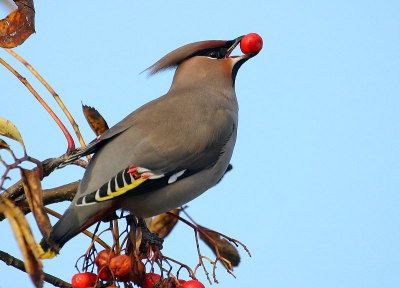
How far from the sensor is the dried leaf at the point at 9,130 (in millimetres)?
2223

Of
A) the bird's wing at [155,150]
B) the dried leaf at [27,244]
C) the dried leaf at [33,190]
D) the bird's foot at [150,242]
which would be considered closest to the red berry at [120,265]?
the bird's foot at [150,242]

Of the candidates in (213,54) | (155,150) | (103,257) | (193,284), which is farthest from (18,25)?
(213,54)

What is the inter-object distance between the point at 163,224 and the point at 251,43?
1309 mm

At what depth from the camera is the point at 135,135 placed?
3160 millimetres

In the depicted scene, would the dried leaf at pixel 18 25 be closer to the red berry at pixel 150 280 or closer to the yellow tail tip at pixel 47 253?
the yellow tail tip at pixel 47 253

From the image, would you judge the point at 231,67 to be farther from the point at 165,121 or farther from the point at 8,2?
the point at 8,2

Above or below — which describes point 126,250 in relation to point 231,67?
below

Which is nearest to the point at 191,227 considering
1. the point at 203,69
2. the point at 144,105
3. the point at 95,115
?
the point at 95,115

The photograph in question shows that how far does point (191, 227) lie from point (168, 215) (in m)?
0.24

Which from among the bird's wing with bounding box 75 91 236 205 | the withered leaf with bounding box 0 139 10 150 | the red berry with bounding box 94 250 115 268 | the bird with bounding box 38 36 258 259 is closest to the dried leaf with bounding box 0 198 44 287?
the withered leaf with bounding box 0 139 10 150

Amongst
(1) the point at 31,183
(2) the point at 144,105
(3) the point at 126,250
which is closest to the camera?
(1) the point at 31,183

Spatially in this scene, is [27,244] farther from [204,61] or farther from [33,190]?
[204,61]

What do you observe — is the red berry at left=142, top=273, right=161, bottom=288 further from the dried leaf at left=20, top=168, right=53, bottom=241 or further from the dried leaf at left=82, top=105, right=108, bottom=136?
the dried leaf at left=82, top=105, right=108, bottom=136

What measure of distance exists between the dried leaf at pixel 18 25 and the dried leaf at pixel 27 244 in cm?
114
